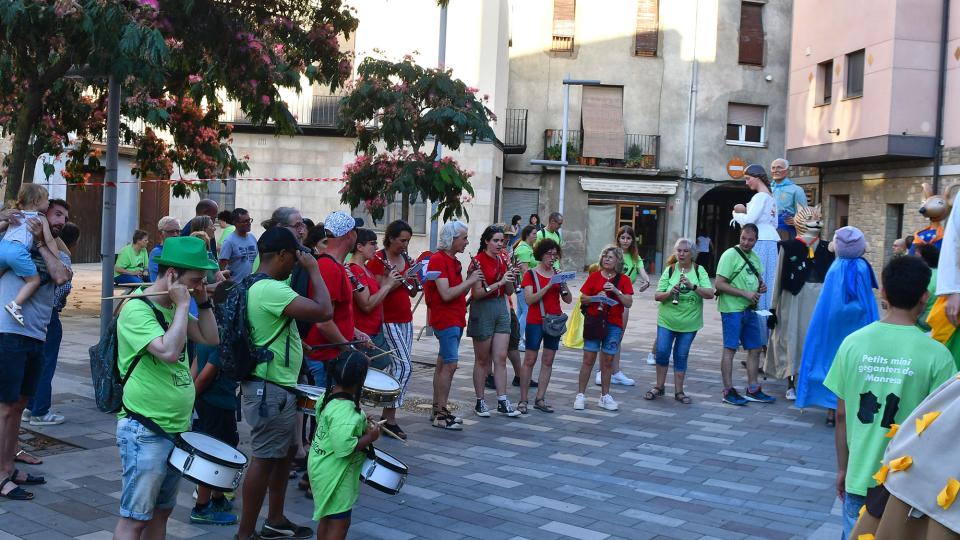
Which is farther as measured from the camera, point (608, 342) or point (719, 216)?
point (719, 216)

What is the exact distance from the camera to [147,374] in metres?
4.25

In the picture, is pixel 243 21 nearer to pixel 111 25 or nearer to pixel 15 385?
pixel 111 25

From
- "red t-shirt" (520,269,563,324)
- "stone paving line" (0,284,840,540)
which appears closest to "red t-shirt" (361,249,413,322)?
"stone paving line" (0,284,840,540)

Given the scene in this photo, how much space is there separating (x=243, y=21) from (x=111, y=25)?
192cm

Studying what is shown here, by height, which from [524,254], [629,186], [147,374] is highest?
[629,186]

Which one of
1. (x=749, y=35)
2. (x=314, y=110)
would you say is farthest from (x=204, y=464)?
(x=749, y=35)

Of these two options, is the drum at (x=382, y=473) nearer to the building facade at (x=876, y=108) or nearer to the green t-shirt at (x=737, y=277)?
the green t-shirt at (x=737, y=277)

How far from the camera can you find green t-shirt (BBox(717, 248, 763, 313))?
33.3 feet

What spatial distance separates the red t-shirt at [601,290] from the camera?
31.2 feet

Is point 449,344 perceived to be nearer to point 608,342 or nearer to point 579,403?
point 579,403

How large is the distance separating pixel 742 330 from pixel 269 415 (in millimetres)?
6704

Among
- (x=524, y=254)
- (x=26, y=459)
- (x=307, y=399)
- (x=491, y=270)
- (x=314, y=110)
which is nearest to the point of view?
(x=307, y=399)

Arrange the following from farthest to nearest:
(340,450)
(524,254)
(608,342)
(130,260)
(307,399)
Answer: (524,254), (130,260), (608,342), (307,399), (340,450)

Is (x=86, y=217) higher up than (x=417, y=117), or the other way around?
(x=417, y=117)
